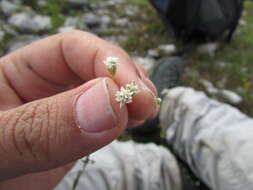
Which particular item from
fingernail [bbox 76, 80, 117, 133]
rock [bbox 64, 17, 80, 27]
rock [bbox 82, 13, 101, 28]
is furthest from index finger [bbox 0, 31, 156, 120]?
rock [bbox 82, 13, 101, 28]

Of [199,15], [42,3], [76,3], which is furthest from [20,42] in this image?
[199,15]

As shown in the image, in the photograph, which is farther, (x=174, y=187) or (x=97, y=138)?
(x=174, y=187)

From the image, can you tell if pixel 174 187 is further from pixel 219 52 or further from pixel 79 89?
pixel 219 52

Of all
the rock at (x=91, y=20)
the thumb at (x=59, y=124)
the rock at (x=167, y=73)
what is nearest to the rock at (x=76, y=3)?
the rock at (x=91, y=20)

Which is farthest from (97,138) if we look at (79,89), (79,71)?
(79,71)

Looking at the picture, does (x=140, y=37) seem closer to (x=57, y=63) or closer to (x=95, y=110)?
(x=57, y=63)

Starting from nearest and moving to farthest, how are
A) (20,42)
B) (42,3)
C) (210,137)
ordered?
(210,137) < (20,42) < (42,3)
